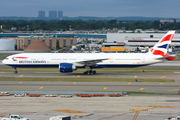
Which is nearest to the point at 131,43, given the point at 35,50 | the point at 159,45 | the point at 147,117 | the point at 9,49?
the point at 35,50

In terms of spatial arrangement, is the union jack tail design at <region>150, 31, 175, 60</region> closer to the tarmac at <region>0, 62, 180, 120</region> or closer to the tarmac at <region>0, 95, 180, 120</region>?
the tarmac at <region>0, 62, 180, 120</region>

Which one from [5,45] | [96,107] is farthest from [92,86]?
[5,45]

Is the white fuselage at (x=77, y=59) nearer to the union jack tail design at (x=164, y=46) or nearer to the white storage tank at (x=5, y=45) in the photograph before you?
the union jack tail design at (x=164, y=46)

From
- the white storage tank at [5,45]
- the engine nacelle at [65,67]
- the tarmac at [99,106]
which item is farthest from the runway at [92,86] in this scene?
the white storage tank at [5,45]

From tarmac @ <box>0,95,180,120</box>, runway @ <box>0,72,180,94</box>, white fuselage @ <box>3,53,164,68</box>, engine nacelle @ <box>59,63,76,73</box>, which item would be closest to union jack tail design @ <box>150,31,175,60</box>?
white fuselage @ <box>3,53,164,68</box>

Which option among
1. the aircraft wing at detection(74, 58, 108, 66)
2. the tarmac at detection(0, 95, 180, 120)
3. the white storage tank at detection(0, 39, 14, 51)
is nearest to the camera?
the tarmac at detection(0, 95, 180, 120)

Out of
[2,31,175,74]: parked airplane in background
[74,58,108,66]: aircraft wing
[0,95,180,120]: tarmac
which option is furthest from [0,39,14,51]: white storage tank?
[0,95,180,120]: tarmac

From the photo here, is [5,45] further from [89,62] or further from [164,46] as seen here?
[164,46]

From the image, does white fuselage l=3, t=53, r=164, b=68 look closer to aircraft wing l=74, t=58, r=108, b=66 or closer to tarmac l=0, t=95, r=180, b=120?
aircraft wing l=74, t=58, r=108, b=66

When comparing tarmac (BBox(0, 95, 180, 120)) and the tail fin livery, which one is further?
the tail fin livery

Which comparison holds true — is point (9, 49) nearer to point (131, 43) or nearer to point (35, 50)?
point (35, 50)

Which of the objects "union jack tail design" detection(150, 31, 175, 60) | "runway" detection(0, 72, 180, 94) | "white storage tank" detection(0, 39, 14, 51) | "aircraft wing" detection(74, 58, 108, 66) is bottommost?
"white storage tank" detection(0, 39, 14, 51)

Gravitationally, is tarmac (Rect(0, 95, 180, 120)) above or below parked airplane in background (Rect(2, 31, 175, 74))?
below

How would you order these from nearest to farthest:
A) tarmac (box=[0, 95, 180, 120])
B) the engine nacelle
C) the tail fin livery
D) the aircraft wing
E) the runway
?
tarmac (box=[0, 95, 180, 120]) → the runway → the engine nacelle → the aircraft wing → the tail fin livery
